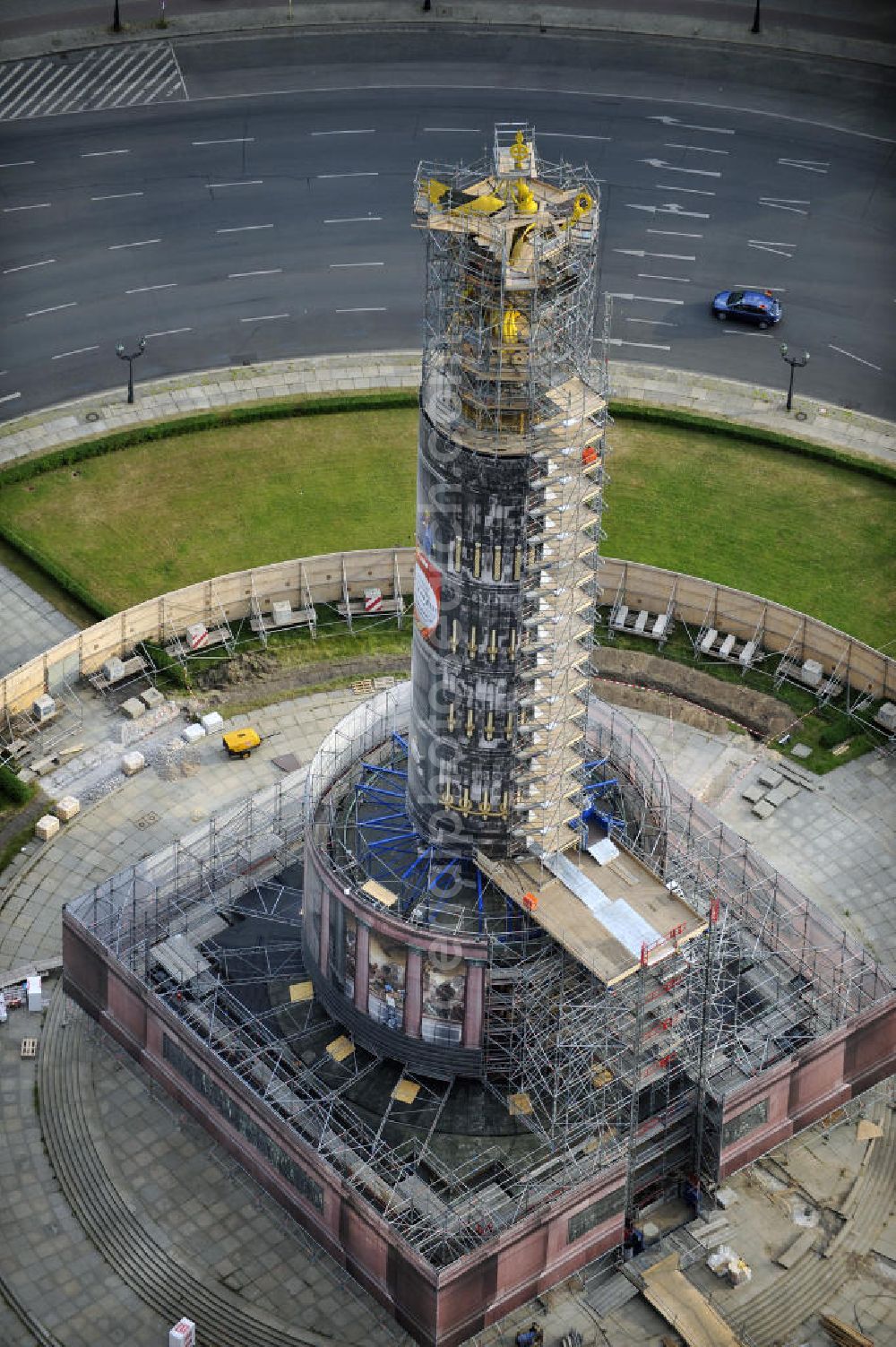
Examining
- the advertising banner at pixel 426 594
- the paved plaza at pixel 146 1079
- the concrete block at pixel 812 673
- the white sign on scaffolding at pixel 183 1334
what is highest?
the advertising banner at pixel 426 594

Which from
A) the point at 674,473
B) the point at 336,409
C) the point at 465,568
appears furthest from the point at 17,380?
the point at 465,568

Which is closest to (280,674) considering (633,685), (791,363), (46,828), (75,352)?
(46,828)

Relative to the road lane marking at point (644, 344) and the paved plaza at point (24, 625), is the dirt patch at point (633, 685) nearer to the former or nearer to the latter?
the paved plaza at point (24, 625)

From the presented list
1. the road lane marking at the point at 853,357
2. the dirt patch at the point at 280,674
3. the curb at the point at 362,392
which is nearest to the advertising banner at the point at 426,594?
the dirt patch at the point at 280,674

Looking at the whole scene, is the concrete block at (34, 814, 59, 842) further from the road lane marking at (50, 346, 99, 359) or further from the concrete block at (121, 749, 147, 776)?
A: the road lane marking at (50, 346, 99, 359)

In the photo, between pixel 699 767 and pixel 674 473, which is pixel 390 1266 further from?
pixel 674 473

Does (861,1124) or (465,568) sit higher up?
(465,568)
